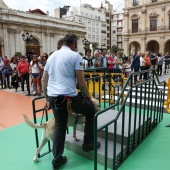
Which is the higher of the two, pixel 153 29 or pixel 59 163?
pixel 153 29

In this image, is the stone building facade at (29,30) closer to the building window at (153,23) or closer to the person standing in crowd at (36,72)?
the building window at (153,23)

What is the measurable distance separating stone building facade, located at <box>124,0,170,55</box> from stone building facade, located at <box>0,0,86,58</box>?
1078 cm

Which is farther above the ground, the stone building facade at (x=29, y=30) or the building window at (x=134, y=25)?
the building window at (x=134, y=25)

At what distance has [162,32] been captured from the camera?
34281 mm

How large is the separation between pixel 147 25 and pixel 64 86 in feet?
123

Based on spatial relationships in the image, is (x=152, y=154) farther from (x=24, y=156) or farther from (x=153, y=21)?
(x=153, y=21)

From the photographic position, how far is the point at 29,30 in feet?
98.1

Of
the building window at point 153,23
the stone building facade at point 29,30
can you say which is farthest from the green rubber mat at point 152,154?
the building window at point 153,23

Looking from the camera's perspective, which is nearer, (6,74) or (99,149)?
(99,149)

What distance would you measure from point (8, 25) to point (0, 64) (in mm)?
19462

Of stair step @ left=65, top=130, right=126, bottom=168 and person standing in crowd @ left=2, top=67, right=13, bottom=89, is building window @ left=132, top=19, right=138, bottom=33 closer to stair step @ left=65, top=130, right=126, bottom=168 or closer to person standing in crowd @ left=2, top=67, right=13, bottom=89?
person standing in crowd @ left=2, top=67, right=13, bottom=89

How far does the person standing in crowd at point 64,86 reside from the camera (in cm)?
226

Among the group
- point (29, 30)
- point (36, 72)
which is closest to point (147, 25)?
point (29, 30)

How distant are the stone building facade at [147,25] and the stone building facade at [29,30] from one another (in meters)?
10.8
